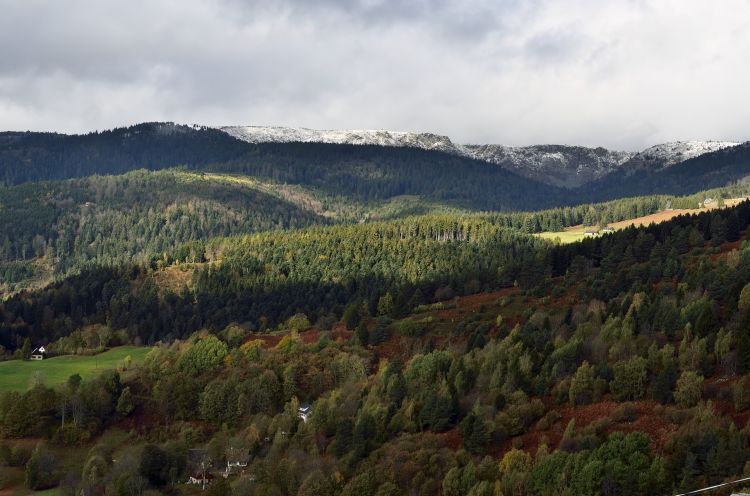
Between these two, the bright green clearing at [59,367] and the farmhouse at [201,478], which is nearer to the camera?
the farmhouse at [201,478]

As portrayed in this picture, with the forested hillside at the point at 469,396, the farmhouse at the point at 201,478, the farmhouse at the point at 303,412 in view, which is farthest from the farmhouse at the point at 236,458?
the farmhouse at the point at 303,412

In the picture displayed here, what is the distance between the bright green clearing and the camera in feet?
430

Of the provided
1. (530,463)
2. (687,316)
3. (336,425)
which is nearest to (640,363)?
(687,316)

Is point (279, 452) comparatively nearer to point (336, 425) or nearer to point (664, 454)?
point (336, 425)

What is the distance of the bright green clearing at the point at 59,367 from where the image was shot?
5157 inches

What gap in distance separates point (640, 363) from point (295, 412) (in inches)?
1894

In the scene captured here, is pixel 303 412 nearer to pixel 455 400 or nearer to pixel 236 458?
pixel 236 458

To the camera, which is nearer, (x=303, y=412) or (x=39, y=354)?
(x=303, y=412)

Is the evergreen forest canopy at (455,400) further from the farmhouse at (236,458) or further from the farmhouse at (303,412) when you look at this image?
the farmhouse at (303,412)

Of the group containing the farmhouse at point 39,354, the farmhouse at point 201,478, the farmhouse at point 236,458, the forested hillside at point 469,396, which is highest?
the forested hillside at point 469,396

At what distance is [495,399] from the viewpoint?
295 ft

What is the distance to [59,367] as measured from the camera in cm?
14475

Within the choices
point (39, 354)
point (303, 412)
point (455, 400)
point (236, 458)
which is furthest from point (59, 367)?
point (455, 400)

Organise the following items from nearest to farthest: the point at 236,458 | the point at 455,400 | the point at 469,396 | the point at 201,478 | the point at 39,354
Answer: the point at 201,478 → the point at 236,458 → the point at 455,400 → the point at 469,396 → the point at 39,354
